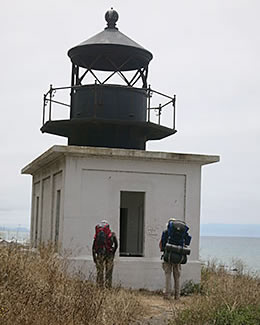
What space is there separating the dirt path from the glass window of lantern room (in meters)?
3.15

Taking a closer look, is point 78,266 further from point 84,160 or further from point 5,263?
point 5,263

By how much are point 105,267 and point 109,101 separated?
3791mm

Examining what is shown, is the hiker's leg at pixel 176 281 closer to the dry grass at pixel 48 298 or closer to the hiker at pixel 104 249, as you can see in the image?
the hiker at pixel 104 249

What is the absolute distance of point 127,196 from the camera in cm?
1684

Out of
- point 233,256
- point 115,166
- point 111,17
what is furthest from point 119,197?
point 233,256

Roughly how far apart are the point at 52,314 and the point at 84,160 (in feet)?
20.5

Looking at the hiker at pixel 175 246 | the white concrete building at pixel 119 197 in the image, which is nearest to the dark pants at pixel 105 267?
the white concrete building at pixel 119 197

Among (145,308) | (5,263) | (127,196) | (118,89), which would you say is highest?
(118,89)

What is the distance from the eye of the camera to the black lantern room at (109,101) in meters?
14.6

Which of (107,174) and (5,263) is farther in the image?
(107,174)

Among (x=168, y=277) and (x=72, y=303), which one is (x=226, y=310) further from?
(x=168, y=277)

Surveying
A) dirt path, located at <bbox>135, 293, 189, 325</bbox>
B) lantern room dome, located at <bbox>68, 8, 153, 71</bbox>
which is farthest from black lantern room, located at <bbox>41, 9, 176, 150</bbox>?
dirt path, located at <bbox>135, 293, 189, 325</bbox>

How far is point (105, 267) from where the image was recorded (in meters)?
13.1

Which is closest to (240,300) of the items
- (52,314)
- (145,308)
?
(145,308)
